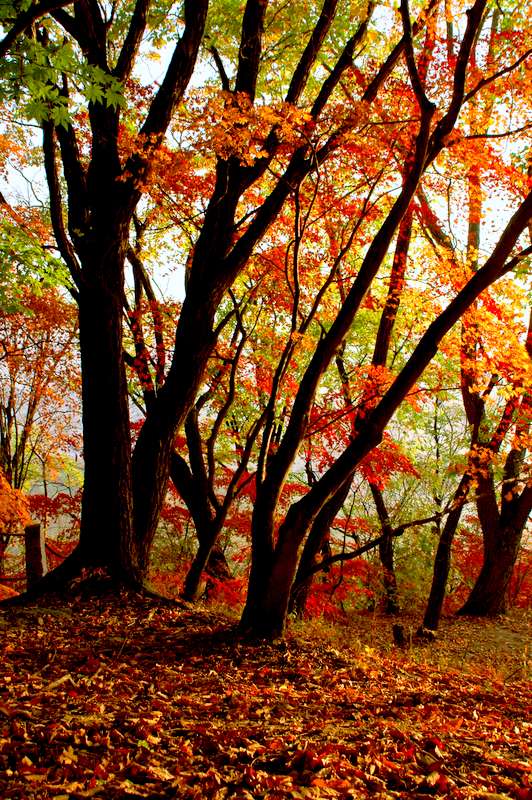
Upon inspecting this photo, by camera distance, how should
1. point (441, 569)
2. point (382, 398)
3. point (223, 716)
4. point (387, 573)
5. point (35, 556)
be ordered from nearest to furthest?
point (223, 716) → point (382, 398) → point (35, 556) → point (441, 569) → point (387, 573)

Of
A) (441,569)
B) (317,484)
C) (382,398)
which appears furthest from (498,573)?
(382,398)

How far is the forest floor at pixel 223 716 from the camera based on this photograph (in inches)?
102

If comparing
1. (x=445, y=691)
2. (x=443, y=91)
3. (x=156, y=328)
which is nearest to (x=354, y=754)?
(x=445, y=691)

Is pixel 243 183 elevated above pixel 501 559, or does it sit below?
above

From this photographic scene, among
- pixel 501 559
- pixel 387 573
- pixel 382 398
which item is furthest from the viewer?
pixel 387 573

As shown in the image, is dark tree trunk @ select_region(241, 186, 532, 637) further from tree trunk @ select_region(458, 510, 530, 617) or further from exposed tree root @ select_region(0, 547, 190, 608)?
tree trunk @ select_region(458, 510, 530, 617)

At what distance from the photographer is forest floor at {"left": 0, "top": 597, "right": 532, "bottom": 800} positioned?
8.50 feet

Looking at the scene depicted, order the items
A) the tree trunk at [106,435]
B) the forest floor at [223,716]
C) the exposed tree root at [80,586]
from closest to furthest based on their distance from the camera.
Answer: the forest floor at [223,716], the exposed tree root at [80,586], the tree trunk at [106,435]

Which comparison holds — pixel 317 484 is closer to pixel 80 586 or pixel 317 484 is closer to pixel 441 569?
pixel 80 586

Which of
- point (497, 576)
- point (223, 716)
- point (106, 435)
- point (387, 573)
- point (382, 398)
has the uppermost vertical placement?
point (382, 398)

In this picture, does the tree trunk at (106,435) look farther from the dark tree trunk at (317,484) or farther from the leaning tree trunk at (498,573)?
the leaning tree trunk at (498,573)

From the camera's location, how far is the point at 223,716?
3547mm

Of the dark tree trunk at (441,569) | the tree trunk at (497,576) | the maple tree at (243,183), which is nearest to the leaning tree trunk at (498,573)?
the tree trunk at (497,576)

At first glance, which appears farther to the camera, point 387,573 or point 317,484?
point 387,573
